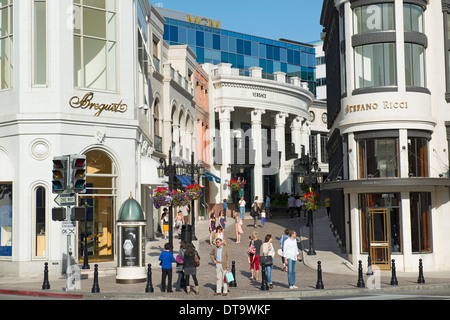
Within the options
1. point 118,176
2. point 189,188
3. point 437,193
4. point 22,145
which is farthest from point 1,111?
point 437,193

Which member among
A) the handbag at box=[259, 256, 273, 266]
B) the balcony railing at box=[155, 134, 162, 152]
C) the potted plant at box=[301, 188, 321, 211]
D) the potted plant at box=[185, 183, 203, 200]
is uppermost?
the balcony railing at box=[155, 134, 162, 152]

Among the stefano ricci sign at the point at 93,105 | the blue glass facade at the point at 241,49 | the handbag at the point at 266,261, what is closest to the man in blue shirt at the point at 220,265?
the handbag at the point at 266,261

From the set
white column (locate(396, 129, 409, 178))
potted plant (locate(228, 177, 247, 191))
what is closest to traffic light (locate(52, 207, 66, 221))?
white column (locate(396, 129, 409, 178))

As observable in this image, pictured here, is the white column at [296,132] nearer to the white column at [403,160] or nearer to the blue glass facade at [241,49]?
the blue glass facade at [241,49]

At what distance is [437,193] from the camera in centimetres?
2817

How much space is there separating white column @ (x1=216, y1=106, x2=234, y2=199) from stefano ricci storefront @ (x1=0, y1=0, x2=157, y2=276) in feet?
88.7

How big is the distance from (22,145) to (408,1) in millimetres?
16877

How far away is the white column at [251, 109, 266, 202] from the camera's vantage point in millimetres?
58000

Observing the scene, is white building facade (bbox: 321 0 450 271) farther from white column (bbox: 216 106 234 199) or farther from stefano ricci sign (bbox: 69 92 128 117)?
white column (bbox: 216 106 234 199)

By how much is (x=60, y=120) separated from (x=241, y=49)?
57255mm

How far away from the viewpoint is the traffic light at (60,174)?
63.3 ft

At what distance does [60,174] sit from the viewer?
763 inches
